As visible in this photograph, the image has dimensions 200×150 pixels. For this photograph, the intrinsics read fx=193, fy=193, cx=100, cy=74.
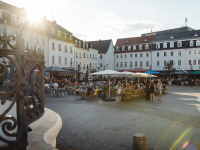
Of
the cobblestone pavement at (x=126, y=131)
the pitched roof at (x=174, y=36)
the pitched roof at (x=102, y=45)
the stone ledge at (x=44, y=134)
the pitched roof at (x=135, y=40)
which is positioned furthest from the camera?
the pitched roof at (x=102, y=45)

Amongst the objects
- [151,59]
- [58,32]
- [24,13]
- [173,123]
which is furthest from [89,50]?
[173,123]

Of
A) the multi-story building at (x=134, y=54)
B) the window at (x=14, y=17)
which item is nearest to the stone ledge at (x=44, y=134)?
the window at (x=14, y=17)

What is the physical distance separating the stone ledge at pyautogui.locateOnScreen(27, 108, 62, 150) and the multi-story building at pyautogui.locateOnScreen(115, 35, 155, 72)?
188ft

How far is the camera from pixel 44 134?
306 cm

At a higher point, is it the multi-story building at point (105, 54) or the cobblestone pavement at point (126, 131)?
the multi-story building at point (105, 54)

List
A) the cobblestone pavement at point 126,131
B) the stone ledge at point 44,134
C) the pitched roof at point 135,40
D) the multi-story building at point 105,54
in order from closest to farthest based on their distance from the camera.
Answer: the stone ledge at point 44,134, the cobblestone pavement at point 126,131, the pitched roof at point 135,40, the multi-story building at point 105,54

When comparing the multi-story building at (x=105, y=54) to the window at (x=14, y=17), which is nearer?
the window at (x=14, y=17)

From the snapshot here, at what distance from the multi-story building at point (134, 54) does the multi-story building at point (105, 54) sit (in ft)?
9.17

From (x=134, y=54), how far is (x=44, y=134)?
62210mm

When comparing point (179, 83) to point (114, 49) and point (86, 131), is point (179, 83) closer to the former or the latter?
point (114, 49)

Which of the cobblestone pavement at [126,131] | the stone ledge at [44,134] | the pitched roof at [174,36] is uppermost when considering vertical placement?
the pitched roof at [174,36]

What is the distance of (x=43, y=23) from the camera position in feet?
121

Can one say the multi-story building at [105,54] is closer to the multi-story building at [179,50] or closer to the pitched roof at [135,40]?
the pitched roof at [135,40]

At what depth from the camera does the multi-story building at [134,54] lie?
2402 inches
